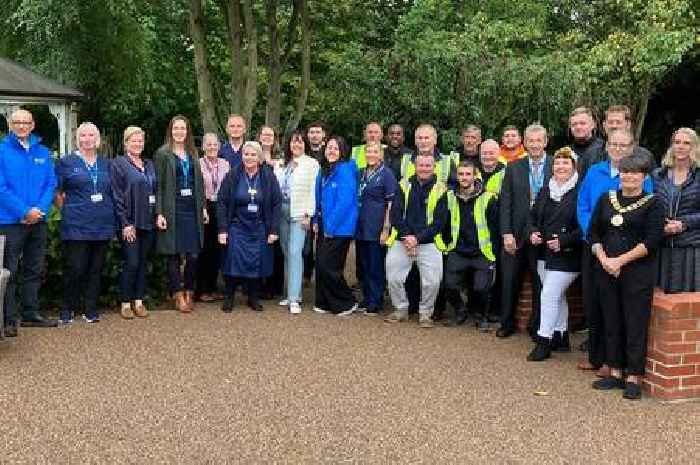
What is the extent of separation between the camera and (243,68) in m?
14.1

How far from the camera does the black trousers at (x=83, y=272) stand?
762 cm

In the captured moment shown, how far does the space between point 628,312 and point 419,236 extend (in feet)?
8.20

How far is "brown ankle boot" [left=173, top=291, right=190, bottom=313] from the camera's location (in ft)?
27.1

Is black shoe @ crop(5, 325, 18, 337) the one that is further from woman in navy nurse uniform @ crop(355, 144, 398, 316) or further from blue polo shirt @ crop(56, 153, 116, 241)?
woman in navy nurse uniform @ crop(355, 144, 398, 316)

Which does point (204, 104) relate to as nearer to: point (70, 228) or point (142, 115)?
point (70, 228)

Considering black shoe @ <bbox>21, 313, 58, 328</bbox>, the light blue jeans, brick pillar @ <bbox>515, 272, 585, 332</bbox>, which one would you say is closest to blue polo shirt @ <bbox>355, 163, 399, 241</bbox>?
the light blue jeans

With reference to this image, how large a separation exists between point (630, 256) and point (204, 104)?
9451 millimetres

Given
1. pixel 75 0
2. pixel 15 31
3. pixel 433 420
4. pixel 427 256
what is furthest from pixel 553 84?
pixel 15 31

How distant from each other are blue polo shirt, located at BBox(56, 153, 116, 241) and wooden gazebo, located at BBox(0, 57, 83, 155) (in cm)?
1195

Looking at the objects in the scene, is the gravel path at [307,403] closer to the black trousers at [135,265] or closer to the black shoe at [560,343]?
the black shoe at [560,343]

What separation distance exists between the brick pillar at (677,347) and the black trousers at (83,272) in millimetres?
4866

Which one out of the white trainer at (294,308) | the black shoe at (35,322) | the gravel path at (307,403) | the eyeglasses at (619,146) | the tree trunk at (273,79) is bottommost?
the gravel path at (307,403)

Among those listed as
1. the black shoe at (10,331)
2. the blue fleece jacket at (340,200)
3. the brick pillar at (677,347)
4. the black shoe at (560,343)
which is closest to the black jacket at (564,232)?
the black shoe at (560,343)

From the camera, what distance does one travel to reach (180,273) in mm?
8438
